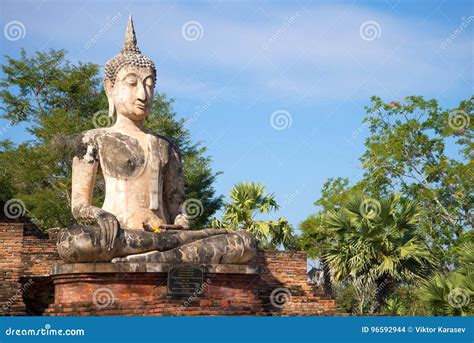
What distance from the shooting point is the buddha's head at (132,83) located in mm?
13219

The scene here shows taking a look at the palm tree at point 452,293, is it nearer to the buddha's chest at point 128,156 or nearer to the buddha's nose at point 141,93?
the buddha's chest at point 128,156

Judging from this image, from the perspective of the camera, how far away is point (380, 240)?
59.5 feet

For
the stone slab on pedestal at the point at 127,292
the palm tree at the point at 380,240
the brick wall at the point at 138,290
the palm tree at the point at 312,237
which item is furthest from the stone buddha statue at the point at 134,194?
the palm tree at the point at 312,237

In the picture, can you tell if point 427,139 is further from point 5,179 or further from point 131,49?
point 131,49

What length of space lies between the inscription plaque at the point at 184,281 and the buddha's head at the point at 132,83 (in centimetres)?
287

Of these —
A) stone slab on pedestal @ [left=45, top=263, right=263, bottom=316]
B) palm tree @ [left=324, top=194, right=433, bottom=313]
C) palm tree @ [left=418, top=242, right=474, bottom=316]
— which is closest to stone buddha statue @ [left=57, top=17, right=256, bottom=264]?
stone slab on pedestal @ [left=45, top=263, right=263, bottom=316]

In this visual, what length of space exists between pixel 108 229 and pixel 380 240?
812 cm

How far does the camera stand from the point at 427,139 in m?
26.9

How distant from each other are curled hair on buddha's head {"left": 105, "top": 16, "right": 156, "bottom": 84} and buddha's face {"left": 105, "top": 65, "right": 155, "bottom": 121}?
0.25ft

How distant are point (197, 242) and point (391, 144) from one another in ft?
51.2

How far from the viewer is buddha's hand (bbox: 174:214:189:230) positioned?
13094 millimetres

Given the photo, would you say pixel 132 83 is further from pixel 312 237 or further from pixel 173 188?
pixel 312 237

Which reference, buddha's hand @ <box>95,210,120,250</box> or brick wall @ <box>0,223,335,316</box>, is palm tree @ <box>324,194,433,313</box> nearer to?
brick wall @ <box>0,223,335,316</box>

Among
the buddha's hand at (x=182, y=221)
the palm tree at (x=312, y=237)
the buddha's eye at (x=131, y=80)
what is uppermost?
the palm tree at (x=312, y=237)
